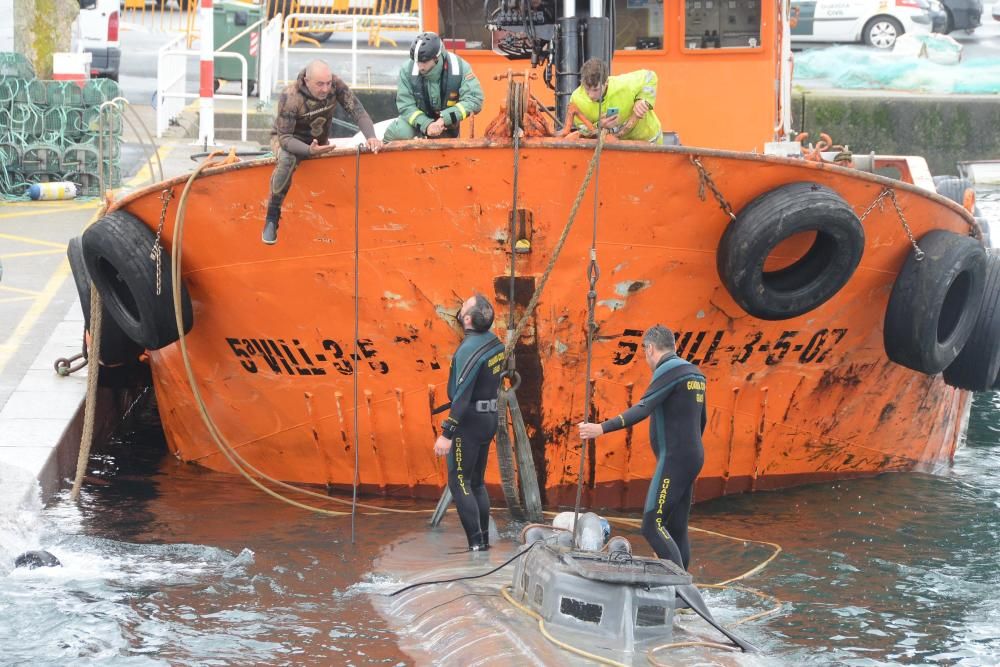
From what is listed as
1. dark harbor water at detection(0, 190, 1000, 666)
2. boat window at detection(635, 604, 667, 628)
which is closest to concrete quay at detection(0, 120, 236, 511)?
dark harbor water at detection(0, 190, 1000, 666)

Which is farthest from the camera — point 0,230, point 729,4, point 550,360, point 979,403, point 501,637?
point 0,230

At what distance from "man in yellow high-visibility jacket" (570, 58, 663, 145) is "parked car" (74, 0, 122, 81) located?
15988 millimetres

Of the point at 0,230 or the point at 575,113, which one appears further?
the point at 0,230

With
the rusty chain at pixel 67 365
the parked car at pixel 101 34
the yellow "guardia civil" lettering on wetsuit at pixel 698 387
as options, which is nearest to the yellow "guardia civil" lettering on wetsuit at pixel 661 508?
the yellow "guardia civil" lettering on wetsuit at pixel 698 387

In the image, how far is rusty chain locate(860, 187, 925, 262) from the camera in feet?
27.8

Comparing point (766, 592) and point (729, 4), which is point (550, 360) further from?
point (729, 4)

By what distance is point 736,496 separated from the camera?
945 cm

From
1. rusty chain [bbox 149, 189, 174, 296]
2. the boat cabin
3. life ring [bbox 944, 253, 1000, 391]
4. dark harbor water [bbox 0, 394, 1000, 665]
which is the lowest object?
dark harbor water [bbox 0, 394, 1000, 665]

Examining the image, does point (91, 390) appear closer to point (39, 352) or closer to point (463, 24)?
point (39, 352)

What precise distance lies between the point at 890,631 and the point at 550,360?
95.5 inches

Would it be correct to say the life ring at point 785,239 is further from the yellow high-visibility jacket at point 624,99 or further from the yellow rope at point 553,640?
the yellow rope at point 553,640

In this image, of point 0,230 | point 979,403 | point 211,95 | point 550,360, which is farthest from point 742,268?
point 211,95

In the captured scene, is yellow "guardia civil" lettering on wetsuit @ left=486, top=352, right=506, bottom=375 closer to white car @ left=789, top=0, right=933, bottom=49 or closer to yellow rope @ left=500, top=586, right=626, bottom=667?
yellow rope @ left=500, top=586, right=626, bottom=667

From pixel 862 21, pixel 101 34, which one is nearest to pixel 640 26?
pixel 101 34
